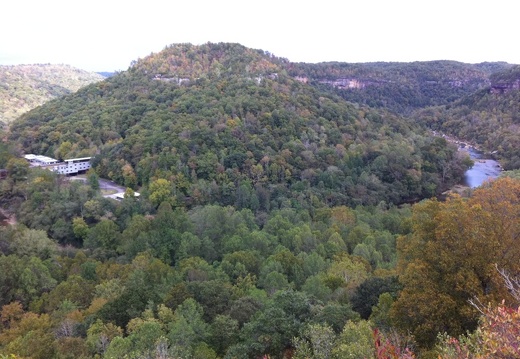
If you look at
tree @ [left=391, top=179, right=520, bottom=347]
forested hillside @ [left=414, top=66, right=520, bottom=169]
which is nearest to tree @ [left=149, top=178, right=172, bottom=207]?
tree @ [left=391, top=179, right=520, bottom=347]

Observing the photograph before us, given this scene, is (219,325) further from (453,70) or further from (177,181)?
(453,70)

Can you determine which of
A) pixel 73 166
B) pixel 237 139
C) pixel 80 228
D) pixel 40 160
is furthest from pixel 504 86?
pixel 80 228

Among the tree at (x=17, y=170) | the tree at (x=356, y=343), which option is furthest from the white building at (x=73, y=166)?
the tree at (x=356, y=343)

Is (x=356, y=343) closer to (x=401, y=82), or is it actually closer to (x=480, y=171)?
(x=480, y=171)

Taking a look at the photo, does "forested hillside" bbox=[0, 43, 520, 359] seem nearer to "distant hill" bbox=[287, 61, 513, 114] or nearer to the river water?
the river water

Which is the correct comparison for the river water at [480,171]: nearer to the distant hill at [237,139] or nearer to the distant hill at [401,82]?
the distant hill at [237,139]

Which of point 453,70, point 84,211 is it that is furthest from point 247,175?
point 453,70
